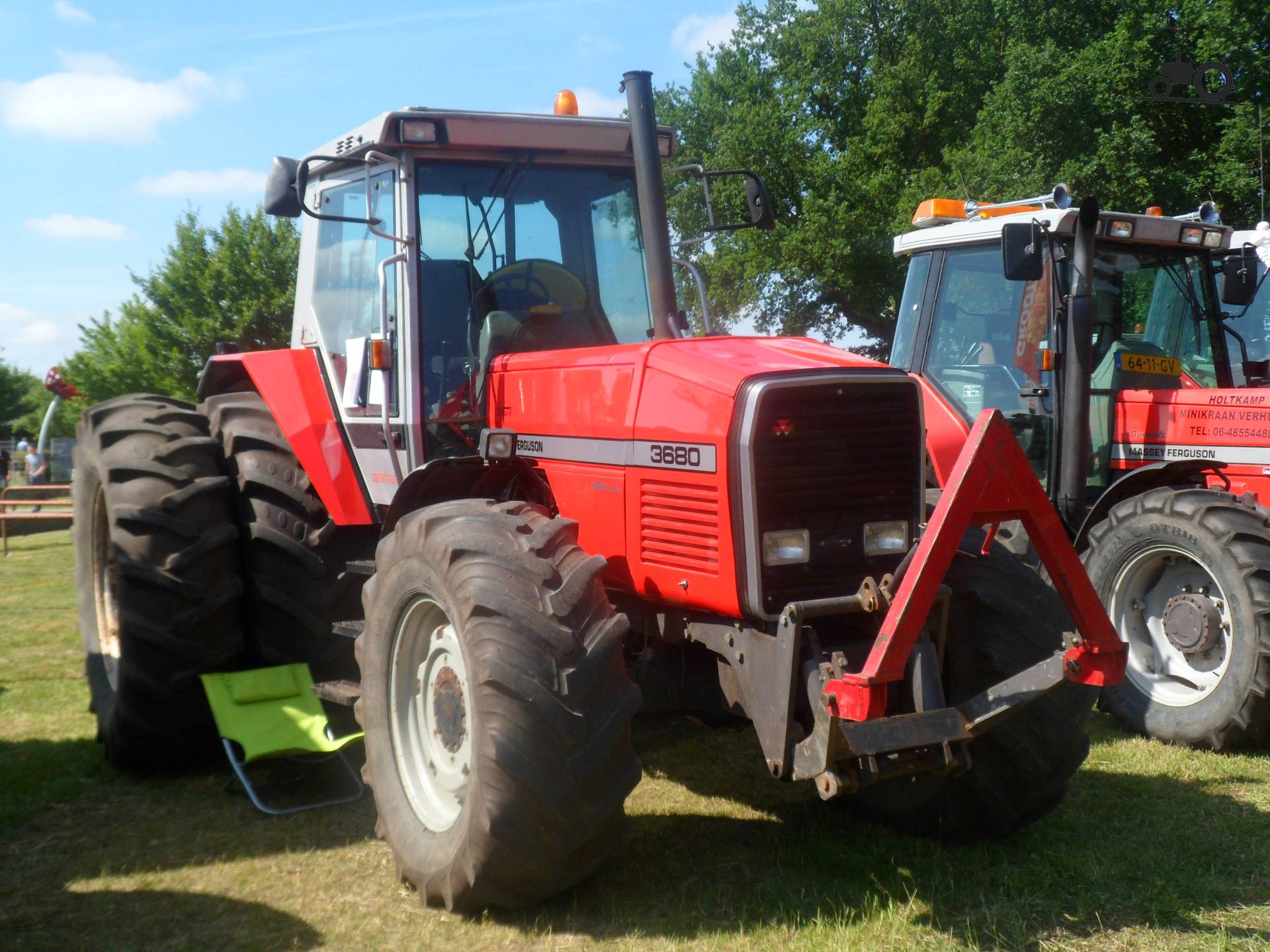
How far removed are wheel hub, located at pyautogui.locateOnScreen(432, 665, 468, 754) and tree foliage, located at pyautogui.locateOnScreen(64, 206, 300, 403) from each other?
32189mm

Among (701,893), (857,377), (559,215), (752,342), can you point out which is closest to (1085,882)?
(701,893)

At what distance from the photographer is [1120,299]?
255 inches

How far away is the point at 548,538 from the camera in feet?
11.5

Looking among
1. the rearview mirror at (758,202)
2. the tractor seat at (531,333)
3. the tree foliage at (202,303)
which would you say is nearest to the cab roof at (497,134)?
the rearview mirror at (758,202)

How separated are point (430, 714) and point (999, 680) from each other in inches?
73.9

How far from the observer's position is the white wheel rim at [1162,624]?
555cm

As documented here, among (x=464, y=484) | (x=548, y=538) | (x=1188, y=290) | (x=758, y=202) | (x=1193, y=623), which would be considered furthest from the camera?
(x=1188, y=290)

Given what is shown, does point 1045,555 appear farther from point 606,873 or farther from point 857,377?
point 606,873

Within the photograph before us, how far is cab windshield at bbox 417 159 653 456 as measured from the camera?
15.1 ft

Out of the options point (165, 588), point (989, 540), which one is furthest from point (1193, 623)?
point (165, 588)

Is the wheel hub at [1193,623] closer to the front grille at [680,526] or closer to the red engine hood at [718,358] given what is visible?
the red engine hood at [718,358]

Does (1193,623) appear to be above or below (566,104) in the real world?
below

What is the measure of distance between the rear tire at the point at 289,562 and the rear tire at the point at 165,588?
0.31 feet

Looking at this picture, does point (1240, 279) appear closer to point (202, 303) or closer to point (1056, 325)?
point (1056, 325)
